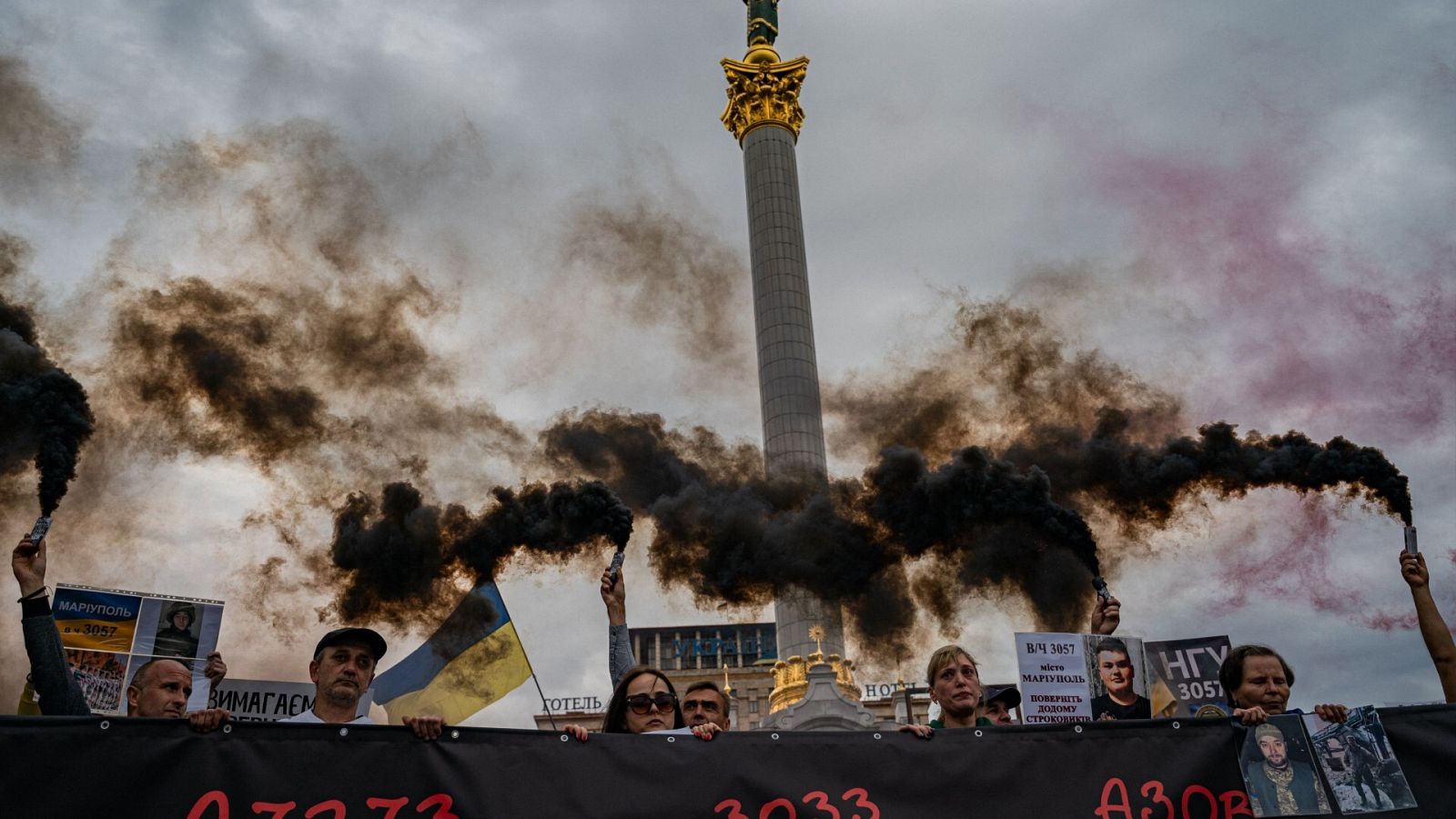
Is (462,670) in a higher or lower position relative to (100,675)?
lower

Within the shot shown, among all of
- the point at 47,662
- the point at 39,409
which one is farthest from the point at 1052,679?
the point at 39,409

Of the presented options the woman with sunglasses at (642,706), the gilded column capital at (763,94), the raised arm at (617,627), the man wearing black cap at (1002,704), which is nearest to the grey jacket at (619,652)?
the raised arm at (617,627)

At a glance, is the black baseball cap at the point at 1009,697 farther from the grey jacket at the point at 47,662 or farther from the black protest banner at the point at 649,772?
the grey jacket at the point at 47,662

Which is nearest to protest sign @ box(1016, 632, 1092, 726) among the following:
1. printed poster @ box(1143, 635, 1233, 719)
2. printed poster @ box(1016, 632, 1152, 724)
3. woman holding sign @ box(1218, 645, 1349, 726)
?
printed poster @ box(1016, 632, 1152, 724)

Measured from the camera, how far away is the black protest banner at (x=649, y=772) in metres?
4.50

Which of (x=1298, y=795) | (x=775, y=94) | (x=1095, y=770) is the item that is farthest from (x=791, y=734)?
(x=775, y=94)

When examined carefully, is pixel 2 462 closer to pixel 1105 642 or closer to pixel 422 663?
pixel 422 663

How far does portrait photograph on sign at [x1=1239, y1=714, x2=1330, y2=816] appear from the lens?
5262 mm

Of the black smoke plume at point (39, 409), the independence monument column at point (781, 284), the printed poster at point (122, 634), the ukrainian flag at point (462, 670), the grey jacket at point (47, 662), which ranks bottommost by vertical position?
the grey jacket at point (47, 662)

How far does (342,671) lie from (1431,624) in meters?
6.33

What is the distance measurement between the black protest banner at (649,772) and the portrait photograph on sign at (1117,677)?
2882 millimetres

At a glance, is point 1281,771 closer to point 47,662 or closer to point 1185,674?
point 1185,674

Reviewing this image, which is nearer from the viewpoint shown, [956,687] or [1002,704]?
[956,687]

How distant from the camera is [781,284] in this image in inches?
1843
